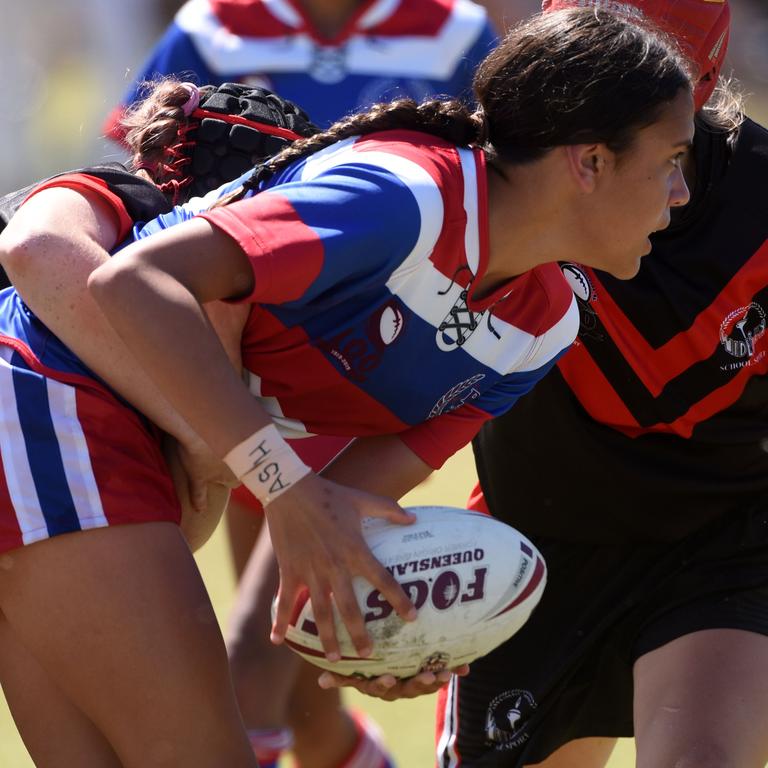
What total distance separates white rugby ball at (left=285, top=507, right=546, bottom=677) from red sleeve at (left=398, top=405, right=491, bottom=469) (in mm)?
245

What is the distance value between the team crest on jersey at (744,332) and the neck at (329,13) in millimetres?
2427

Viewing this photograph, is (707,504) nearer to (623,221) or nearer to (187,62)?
(623,221)

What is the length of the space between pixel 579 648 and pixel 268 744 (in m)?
0.96

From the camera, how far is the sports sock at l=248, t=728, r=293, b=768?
4.07m

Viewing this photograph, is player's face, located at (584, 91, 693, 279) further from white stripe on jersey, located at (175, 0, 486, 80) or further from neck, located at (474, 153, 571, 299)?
white stripe on jersey, located at (175, 0, 486, 80)

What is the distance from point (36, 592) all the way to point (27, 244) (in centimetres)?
65

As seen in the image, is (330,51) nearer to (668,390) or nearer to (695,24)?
(695,24)

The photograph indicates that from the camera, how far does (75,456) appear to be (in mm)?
2701

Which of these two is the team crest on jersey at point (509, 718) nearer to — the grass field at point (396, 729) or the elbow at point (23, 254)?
the grass field at point (396, 729)

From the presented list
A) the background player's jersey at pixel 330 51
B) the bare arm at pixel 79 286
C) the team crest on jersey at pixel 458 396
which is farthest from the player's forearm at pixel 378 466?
the background player's jersey at pixel 330 51

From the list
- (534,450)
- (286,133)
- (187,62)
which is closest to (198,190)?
(286,133)

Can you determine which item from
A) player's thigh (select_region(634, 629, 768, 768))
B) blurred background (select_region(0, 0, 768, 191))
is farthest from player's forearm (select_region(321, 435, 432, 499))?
blurred background (select_region(0, 0, 768, 191))

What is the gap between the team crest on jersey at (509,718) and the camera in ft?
12.2

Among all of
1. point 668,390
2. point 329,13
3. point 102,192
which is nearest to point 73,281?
point 102,192
